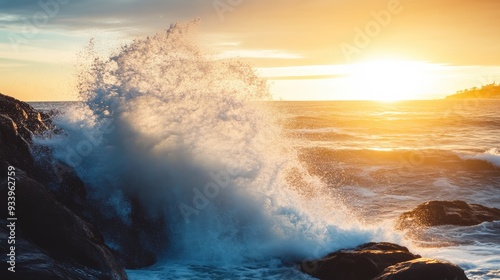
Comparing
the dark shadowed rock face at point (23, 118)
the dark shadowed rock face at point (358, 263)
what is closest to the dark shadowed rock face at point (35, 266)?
the dark shadowed rock face at point (358, 263)

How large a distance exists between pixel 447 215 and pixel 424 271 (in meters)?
5.71

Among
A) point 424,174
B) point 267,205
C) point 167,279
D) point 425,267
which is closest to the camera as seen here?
point 425,267

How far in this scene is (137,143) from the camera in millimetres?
9648

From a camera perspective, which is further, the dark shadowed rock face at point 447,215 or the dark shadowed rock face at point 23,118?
the dark shadowed rock face at point 447,215

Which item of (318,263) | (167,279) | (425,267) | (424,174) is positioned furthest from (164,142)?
(424,174)

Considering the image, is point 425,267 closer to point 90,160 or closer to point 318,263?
point 318,263

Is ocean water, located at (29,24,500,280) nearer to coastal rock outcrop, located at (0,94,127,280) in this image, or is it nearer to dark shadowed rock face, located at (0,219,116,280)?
coastal rock outcrop, located at (0,94,127,280)

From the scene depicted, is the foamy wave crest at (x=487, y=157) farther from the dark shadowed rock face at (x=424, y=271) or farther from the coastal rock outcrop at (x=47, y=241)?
the coastal rock outcrop at (x=47, y=241)

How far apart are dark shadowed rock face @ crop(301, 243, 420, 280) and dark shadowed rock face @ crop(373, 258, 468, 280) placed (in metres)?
0.68

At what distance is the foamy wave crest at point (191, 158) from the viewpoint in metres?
8.70

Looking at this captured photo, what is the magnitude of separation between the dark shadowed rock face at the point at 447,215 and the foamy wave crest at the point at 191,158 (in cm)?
198

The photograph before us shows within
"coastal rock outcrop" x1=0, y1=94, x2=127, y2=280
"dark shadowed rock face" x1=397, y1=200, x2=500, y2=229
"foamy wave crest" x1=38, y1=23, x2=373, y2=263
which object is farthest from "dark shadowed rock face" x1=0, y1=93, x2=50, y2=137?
"dark shadowed rock face" x1=397, y1=200, x2=500, y2=229

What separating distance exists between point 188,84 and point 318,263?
515cm

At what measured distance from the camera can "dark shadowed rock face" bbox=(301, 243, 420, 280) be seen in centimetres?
696
